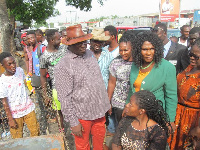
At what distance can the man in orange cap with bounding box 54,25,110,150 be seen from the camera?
1943 mm

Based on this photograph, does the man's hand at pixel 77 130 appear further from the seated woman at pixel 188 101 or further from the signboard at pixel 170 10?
the signboard at pixel 170 10

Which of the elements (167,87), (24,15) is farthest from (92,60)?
(24,15)

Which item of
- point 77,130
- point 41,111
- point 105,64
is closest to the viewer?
point 77,130

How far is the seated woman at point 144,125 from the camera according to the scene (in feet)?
5.76

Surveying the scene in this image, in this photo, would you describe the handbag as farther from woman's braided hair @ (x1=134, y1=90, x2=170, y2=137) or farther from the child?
woman's braided hair @ (x1=134, y1=90, x2=170, y2=137)

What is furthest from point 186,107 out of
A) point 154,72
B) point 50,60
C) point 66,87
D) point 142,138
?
point 50,60

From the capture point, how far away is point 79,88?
2.03 metres

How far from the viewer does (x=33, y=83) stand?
12.2 feet

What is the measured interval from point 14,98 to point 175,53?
9.12ft

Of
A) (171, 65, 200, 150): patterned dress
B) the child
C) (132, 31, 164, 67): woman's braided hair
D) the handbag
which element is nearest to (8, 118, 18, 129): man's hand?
the child

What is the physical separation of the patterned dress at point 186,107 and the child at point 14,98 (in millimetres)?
2018

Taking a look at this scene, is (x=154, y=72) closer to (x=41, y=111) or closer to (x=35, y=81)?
(x=35, y=81)

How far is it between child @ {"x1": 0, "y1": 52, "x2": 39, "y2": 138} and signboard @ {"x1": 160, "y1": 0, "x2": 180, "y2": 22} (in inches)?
428

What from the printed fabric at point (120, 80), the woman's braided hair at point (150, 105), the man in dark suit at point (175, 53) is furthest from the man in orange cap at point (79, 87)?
the man in dark suit at point (175, 53)
